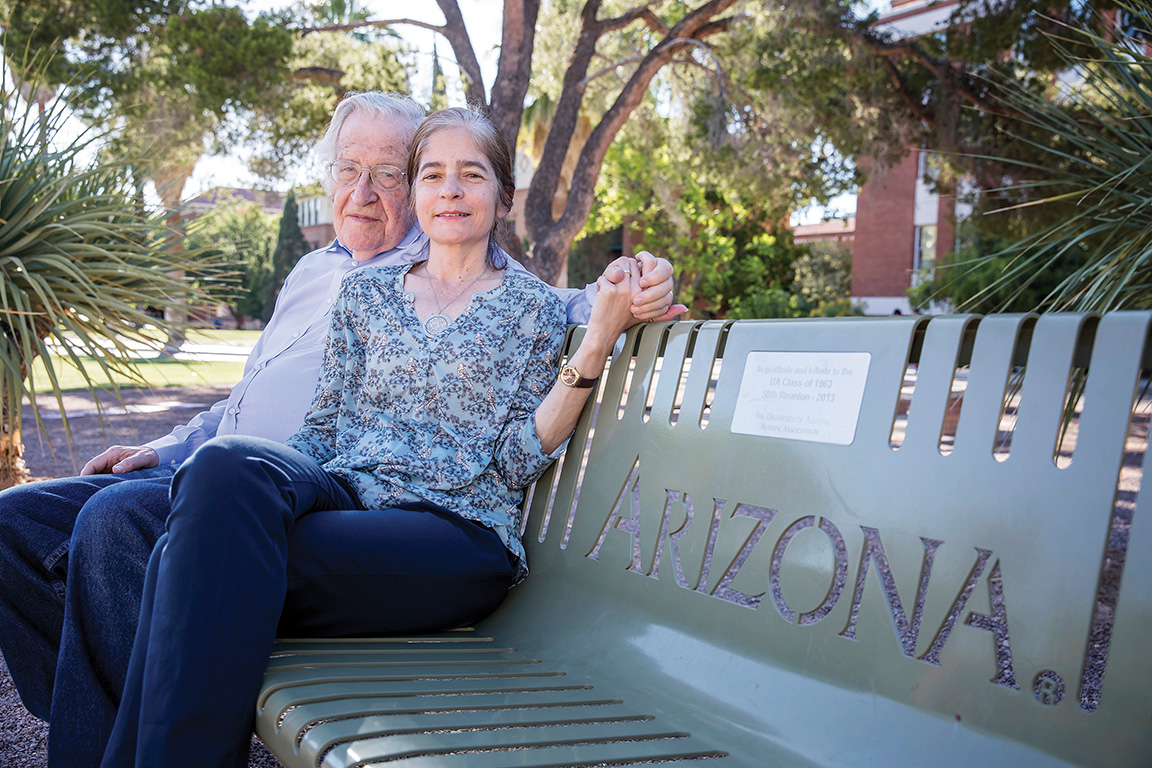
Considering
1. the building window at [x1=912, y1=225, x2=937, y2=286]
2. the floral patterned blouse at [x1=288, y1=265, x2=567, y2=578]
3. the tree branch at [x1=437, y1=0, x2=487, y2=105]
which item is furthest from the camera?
the building window at [x1=912, y1=225, x2=937, y2=286]

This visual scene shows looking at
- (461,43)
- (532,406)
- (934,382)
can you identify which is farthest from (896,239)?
(934,382)

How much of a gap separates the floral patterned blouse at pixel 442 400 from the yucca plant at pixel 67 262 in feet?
7.18

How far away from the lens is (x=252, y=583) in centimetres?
174

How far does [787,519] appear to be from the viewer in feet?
5.79

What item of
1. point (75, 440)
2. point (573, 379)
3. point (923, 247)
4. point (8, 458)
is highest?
point (923, 247)

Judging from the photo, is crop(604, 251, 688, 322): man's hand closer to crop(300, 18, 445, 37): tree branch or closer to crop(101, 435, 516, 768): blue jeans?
crop(101, 435, 516, 768): blue jeans

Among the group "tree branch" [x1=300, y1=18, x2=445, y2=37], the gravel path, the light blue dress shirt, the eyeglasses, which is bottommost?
the gravel path

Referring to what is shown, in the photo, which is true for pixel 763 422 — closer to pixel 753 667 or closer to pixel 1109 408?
pixel 753 667

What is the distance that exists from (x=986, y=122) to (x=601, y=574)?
975cm

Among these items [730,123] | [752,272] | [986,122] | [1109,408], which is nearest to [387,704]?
[1109,408]

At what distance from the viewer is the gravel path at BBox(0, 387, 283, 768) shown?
9.00ft

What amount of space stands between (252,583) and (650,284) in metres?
1.09

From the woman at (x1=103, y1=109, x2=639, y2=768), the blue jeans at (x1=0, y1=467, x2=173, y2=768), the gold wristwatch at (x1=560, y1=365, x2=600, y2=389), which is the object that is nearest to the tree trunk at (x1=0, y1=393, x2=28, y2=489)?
the blue jeans at (x1=0, y1=467, x2=173, y2=768)

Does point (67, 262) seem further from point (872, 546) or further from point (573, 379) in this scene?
point (872, 546)
